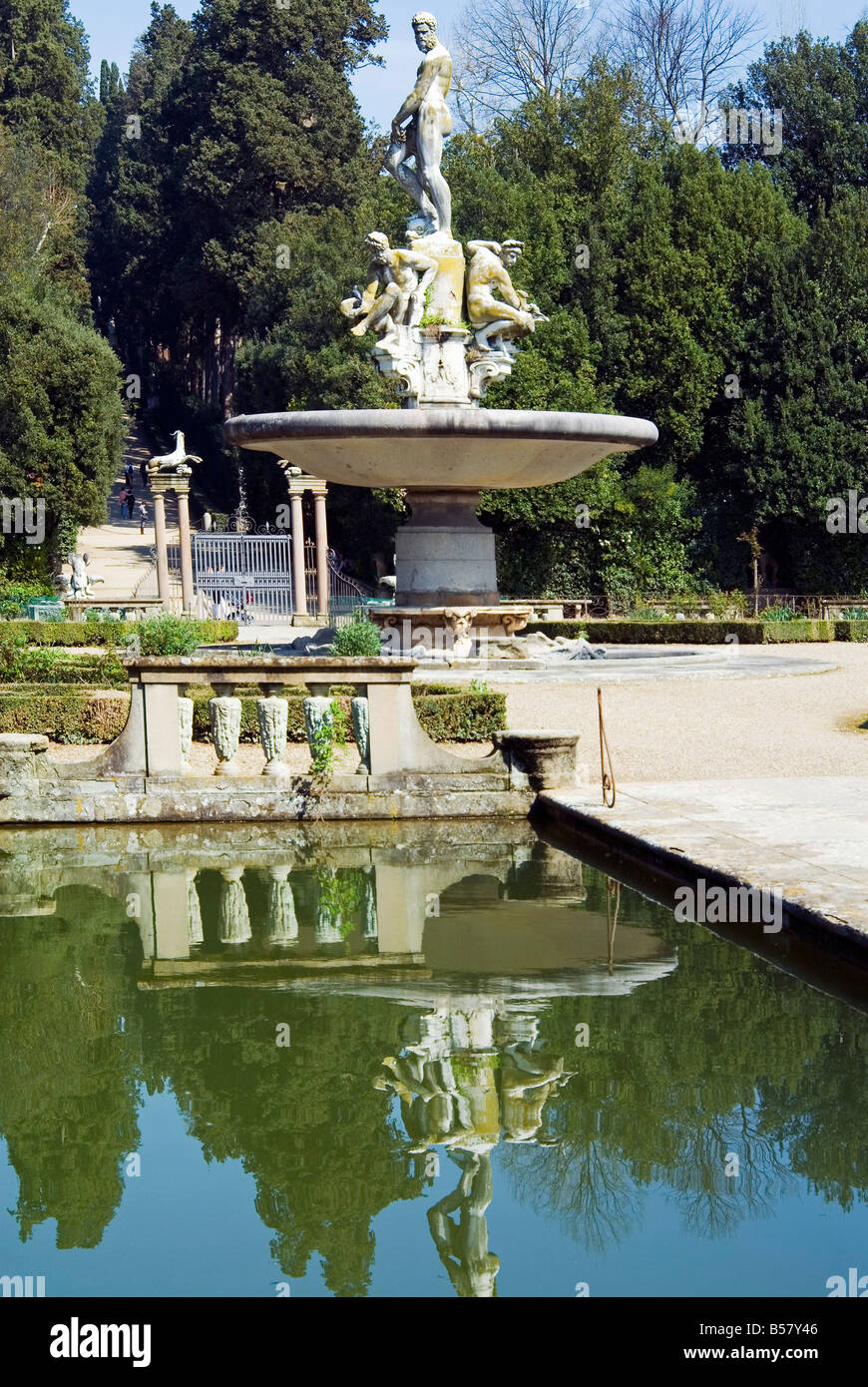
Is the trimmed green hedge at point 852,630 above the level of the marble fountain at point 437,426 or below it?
below

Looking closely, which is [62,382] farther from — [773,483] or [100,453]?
[773,483]

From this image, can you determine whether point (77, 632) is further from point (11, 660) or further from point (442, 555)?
point (11, 660)

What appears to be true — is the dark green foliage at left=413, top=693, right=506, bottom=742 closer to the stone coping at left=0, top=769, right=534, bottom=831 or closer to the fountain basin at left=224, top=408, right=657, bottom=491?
→ the stone coping at left=0, top=769, right=534, bottom=831

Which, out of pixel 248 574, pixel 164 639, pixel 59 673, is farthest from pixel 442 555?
pixel 248 574

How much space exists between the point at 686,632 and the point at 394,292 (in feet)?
24.6

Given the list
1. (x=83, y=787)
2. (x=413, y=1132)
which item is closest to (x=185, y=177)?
(x=83, y=787)

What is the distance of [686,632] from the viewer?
83.3ft

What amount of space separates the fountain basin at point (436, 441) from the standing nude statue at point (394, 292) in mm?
2333

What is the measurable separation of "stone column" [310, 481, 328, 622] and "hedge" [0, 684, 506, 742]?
1900 cm

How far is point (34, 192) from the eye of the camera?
50.7 metres

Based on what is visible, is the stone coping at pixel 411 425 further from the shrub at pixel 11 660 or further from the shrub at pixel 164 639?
the shrub at pixel 11 660

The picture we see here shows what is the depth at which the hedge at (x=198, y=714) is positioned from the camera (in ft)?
45.8

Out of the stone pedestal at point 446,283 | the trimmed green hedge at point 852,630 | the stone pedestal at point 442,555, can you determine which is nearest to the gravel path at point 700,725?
the stone pedestal at point 442,555

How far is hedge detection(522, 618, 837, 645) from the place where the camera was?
82.6ft
